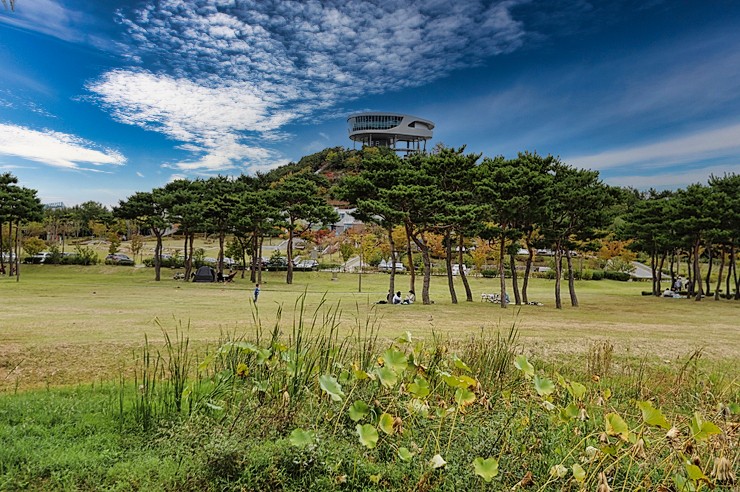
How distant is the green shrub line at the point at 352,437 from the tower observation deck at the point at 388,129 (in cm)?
8217

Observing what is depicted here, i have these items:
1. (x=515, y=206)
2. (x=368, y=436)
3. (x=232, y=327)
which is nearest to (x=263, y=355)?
(x=368, y=436)

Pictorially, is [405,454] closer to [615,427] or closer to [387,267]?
[615,427]

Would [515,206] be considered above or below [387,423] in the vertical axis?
above

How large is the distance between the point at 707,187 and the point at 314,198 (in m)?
21.5

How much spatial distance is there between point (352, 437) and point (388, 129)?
278ft

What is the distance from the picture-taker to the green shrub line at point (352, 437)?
2.85 metres

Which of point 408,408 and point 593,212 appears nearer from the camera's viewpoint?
point 408,408

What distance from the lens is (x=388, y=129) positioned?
85000mm

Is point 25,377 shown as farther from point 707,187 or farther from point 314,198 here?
point 707,187

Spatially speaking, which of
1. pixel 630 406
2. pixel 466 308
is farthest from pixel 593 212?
pixel 630 406

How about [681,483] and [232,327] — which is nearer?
[681,483]

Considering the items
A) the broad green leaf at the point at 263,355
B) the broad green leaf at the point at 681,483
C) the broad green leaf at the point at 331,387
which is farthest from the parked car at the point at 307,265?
the broad green leaf at the point at 681,483

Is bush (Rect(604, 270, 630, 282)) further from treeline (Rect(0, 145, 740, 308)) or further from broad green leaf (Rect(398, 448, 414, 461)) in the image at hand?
broad green leaf (Rect(398, 448, 414, 461))

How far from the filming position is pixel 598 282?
36.6 meters
